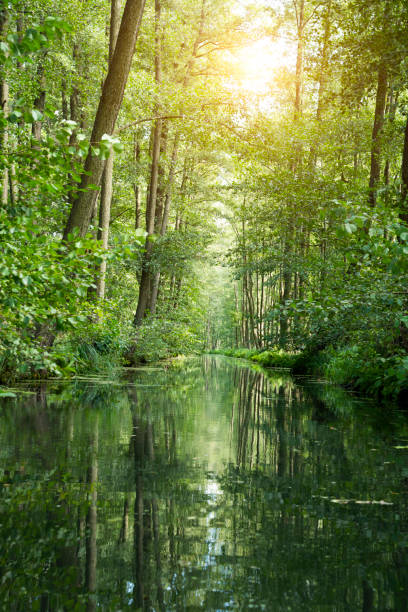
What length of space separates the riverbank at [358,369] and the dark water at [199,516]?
2435mm

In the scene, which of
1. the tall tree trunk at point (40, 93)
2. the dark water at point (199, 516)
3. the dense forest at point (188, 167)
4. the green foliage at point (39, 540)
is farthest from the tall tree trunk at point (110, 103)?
the tall tree trunk at point (40, 93)

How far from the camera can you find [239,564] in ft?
6.77

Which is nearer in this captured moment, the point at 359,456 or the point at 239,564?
the point at 239,564

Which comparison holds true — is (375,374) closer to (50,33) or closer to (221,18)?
(50,33)

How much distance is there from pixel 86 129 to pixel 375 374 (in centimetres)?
1221

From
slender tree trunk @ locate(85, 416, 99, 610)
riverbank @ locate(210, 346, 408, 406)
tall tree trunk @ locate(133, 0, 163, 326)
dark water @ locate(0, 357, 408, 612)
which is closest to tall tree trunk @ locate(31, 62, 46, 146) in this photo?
tall tree trunk @ locate(133, 0, 163, 326)

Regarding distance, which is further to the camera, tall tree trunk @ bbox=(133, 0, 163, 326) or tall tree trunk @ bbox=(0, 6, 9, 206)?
tall tree trunk @ bbox=(133, 0, 163, 326)

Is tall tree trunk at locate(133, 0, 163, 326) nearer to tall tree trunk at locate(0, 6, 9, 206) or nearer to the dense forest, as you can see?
the dense forest

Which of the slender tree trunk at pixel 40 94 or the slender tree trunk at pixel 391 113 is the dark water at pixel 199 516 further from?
the slender tree trunk at pixel 391 113

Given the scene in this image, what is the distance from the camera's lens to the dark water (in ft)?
5.97

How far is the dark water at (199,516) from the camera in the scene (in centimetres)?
182

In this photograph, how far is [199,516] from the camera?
104 inches

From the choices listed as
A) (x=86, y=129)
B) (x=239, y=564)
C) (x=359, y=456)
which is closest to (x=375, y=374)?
(x=359, y=456)

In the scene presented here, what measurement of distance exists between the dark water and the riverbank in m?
2.43
